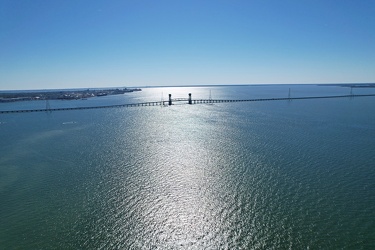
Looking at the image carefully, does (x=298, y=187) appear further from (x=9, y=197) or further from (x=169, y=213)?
(x=9, y=197)

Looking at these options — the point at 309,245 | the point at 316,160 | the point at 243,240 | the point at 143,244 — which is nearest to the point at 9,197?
the point at 143,244

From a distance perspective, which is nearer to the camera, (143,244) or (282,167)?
(143,244)

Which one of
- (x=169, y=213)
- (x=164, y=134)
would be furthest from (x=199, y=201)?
(x=164, y=134)

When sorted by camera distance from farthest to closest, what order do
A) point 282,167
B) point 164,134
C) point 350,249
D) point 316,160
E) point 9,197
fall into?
point 164,134 < point 316,160 < point 282,167 < point 9,197 < point 350,249

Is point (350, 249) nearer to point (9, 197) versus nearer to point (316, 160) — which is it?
point (316, 160)

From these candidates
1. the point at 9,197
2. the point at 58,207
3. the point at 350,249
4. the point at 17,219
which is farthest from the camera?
the point at 9,197

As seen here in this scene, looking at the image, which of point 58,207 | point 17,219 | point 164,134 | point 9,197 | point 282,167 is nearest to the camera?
point 17,219
